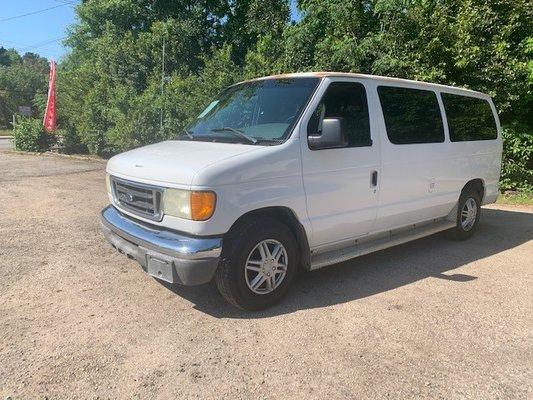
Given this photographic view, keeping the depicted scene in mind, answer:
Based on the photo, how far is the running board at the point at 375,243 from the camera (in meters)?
4.40

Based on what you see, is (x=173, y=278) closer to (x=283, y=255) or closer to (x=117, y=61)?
(x=283, y=255)

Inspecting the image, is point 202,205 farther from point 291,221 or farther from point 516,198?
point 516,198

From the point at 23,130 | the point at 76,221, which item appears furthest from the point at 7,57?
the point at 76,221

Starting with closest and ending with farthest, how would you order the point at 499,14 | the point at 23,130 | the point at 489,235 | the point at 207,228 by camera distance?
the point at 207,228 < the point at 489,235 < the point at 499,14 < the point at 23,130

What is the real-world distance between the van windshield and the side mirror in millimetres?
256

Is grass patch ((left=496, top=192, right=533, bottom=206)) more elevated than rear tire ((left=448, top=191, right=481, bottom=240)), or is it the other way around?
rear tire ((left=448, top=191, right=481, bottom=240))

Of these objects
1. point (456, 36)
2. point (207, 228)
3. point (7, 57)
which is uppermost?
point (7, 57)

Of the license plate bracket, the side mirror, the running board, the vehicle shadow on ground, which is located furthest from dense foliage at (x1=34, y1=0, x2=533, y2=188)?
the license plate bracket

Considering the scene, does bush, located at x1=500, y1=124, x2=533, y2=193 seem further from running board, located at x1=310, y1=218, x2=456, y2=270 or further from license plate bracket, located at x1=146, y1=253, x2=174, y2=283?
license plate bracket, located at x1=146, y1=253, x2=174, y2=283

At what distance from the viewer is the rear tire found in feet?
20.7

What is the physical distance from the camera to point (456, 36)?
9.98 m

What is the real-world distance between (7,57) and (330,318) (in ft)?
411

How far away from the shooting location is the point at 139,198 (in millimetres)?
4070

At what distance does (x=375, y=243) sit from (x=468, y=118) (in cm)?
255
